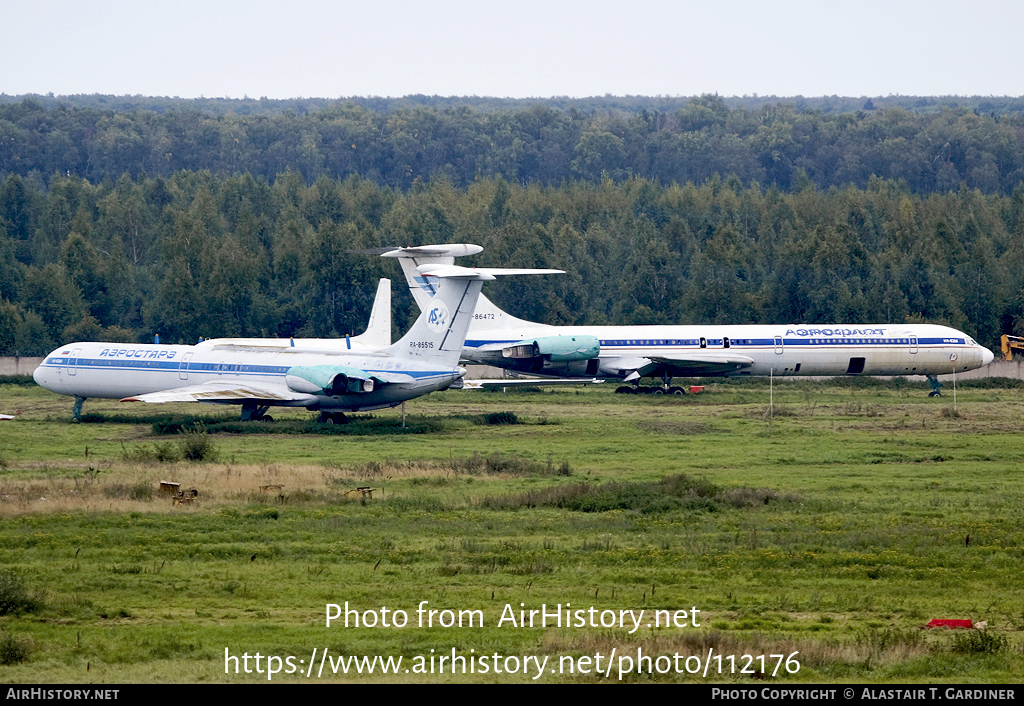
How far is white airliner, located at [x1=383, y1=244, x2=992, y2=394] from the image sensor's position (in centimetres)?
5316

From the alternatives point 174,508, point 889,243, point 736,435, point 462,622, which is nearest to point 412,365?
point 736,435

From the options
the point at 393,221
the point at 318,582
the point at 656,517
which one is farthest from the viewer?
the point at 393,221

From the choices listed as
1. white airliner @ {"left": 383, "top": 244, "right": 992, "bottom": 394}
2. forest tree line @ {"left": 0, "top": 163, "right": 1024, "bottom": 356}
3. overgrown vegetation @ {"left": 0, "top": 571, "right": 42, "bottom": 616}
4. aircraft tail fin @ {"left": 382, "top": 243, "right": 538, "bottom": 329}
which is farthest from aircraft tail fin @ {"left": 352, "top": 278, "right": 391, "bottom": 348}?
forest tree line @ {"left": 0, "top": 163, "right": 1024, "bottom": 356}

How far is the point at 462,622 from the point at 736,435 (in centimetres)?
2457

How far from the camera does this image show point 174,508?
81.9ft

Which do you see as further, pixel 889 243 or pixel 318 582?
pixel 889 243

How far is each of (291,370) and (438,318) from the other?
18.6 ft

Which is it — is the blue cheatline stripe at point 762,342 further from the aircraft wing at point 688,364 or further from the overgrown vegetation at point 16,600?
the overgrown vegetation at point 16,600

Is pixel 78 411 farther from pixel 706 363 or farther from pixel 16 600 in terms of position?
pixel 16 600

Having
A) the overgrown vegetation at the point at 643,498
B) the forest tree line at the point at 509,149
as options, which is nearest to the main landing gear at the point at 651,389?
the overgrown vegetation at the point at 643,498

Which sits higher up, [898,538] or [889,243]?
[889,243]

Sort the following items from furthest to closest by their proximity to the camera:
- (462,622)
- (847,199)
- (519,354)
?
1. (847,199)
2. (519,354)
3. (462,622)

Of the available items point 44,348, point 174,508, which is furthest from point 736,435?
point 44,348
